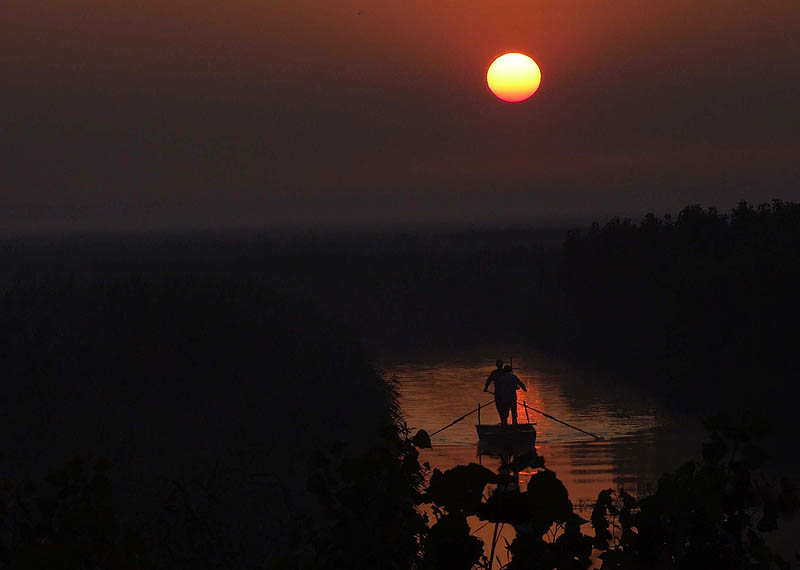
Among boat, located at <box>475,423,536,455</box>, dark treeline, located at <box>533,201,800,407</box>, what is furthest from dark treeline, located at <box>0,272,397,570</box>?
dark treeline, located at <box>533,201,800,407</box>

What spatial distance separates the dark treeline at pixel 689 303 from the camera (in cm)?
4222

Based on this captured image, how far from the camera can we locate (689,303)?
44.9 metres

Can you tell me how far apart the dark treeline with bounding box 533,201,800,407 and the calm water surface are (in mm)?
2873

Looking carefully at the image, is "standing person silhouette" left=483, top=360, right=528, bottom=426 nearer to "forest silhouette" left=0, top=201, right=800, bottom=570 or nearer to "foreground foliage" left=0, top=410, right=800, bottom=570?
"forest silhouette" left=0, top=201, right=800, bottom=570

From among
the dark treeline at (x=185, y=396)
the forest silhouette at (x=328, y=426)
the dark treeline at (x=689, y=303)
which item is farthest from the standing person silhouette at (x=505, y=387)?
the dark treeline at (x=689, y=303)

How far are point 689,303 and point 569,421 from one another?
9830mm

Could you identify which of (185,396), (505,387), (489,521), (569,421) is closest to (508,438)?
(505,387)

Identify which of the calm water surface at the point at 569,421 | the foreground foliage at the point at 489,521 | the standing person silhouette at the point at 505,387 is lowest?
the calm water surface at the point at 569,421

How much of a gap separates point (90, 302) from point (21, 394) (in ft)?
18.7

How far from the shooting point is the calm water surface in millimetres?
29109

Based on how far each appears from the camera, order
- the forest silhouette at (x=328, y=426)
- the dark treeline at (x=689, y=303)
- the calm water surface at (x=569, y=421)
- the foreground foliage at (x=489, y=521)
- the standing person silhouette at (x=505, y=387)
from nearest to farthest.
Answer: the foreground foliage at (x=489, y=521)
the forest silhouette at (x=328, y=426)
the calm water surface at (x=569, y=421)
the standing person silhouette at (x=505, y=387)
the dark treeline at (x=689, y=303)

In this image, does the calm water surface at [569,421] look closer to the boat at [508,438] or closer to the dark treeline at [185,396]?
the boat at [508,438]

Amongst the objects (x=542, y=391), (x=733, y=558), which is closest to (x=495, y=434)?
(x=542, y=391)

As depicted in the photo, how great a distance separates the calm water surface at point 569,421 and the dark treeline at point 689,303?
287 cm
